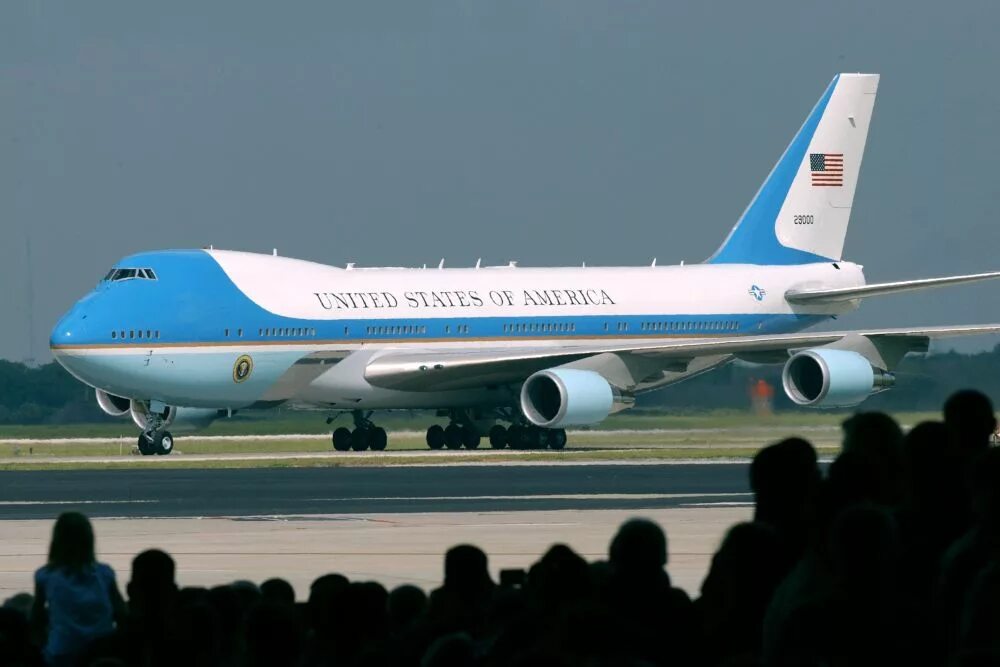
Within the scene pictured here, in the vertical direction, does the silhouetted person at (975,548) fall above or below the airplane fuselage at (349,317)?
below

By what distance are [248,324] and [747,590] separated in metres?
38.2

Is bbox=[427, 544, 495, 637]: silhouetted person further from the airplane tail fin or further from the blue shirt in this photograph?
the airplane tail fin

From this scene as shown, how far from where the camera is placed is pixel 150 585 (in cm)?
990

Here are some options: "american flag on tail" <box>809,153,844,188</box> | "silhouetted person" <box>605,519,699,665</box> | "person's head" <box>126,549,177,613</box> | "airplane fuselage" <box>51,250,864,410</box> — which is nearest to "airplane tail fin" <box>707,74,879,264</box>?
"american flag on tail" <box>809,153,844,188</box>

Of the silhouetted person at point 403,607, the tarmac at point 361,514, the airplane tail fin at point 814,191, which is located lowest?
the silhouetted person at point 403,607

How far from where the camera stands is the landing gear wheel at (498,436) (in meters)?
50.6

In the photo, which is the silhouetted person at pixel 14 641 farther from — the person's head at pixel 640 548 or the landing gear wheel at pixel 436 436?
the landing gear wheel at pixel 436 436

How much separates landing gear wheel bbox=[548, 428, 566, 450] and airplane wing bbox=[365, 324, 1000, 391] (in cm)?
155

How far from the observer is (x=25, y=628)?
9750 millimetres

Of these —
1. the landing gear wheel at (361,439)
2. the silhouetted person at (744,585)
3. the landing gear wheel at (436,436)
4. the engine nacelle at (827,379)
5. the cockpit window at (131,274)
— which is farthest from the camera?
the landing gear wheel at (436,436)

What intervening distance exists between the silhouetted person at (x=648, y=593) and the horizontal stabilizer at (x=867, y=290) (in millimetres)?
42940

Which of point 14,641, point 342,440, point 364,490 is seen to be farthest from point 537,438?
point 14,641

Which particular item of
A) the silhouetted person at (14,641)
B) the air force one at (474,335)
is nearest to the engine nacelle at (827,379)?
the air force one at (474,335)

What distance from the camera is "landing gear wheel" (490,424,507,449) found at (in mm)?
50625
